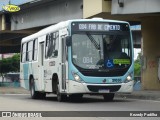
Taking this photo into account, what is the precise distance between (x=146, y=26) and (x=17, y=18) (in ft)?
51.7

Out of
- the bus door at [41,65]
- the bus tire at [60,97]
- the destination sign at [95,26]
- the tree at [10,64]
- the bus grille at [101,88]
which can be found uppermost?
the destination sign at [95,26]

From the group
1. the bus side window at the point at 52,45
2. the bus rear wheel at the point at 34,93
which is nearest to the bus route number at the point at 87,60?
the bus side window at the point at 52,45

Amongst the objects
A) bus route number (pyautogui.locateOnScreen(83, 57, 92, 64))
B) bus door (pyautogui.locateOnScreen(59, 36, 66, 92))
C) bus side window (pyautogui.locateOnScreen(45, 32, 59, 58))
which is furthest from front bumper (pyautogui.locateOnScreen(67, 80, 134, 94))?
bus side window (pyautogui.locateOnScreen(45, 32, 59, 58))

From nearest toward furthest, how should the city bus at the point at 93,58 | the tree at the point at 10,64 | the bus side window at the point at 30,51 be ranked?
the city bus at the point at 93,58 < the bus side window at the point at 30,51 < the tree at the point at 10,64

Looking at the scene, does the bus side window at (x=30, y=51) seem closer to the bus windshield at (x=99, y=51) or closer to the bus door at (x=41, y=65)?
the bus door at (x=41, y=65)

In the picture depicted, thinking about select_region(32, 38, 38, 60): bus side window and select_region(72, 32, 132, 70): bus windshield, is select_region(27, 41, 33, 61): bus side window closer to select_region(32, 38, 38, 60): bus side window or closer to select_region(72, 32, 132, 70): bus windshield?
select_region(32, 38, 38, 60): bus side window

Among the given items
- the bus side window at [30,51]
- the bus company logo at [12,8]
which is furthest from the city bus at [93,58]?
the bus company logo at [12,8]

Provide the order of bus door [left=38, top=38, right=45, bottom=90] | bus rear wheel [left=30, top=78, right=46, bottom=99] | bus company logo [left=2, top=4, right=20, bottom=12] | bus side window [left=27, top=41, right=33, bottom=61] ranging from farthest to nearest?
1. bus company logo [left=2, top=4, right=20, bottom=12]
2. bus side window [left=27, top=41, right=33, bottom=61]
3. bus rear wheel [left=30, top=78, right=46, bottom=99]
4. bus door [left=38, top=38, right=45, bottom=90]

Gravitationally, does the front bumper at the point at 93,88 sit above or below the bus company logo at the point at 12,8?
below

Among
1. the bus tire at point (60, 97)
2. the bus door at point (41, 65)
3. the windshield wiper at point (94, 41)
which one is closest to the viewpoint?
the windshield wiper at point (94, 41)

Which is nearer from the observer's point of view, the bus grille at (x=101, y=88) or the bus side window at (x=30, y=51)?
the bus grille at (x=101, y=88)

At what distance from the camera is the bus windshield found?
19250mm

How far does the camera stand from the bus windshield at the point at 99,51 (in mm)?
19250

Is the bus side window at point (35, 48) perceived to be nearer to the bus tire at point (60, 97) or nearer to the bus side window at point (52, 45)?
the bus side window at point (52, 45)
